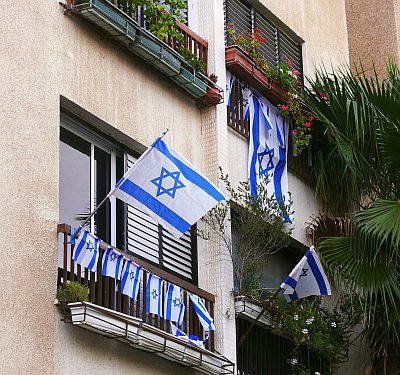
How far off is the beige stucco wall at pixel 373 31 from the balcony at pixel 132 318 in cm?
803

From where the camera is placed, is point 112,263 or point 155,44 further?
point 155,44

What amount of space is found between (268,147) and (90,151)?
155 inches

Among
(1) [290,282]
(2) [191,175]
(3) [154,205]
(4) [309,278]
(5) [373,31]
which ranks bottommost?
(1) [290,282]

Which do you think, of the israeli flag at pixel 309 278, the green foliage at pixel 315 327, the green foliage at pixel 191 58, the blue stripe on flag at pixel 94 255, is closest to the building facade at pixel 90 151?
the green foliage at pixel 191 58

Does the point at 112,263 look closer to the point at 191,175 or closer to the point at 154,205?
the point at 154,205

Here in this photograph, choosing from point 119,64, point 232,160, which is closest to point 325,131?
point 232,160

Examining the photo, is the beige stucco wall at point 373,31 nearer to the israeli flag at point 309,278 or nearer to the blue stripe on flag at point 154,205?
the israeli flag at point 309,278

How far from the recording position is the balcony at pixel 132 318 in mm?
12195

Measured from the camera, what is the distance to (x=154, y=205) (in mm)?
12906

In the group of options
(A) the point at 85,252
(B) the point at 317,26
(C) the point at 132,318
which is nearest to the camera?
(A) the point at 85,252

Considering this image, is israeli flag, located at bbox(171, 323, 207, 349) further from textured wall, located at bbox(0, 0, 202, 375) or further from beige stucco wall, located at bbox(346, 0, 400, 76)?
beige stucco wall, located at bbox(346, 0, 400, 76)

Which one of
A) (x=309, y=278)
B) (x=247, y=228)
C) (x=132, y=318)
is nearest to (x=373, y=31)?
(x=309, y=278)

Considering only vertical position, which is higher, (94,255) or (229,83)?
(229,83)

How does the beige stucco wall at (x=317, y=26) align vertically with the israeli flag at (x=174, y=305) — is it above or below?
above
